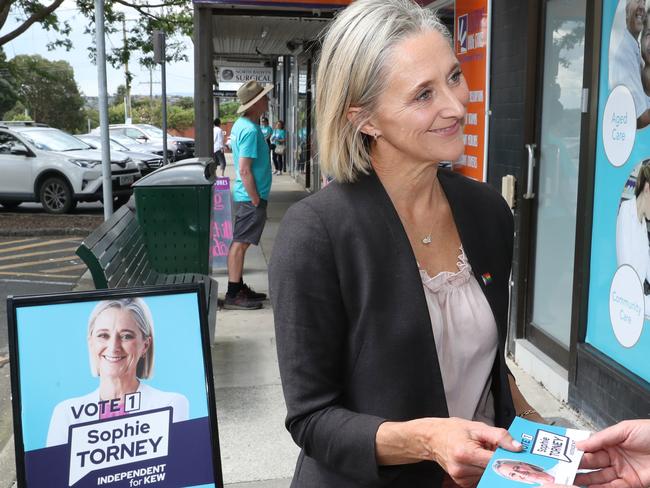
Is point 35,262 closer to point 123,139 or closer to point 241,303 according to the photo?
point 241,303

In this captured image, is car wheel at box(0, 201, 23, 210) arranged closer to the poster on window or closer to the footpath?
the footpath

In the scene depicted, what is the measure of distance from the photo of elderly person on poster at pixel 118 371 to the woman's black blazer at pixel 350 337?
1143 millimetres

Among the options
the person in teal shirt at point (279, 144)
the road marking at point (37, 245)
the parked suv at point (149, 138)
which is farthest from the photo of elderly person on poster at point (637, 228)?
the parked suv at point (149, 138)

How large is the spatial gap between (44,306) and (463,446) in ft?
5.67

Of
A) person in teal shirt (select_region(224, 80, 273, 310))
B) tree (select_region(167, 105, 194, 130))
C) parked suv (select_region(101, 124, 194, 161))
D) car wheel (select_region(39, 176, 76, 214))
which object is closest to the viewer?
person in teal shirt (select_region(224, 80, 273, 310))

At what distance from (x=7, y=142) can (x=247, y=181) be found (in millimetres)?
9946

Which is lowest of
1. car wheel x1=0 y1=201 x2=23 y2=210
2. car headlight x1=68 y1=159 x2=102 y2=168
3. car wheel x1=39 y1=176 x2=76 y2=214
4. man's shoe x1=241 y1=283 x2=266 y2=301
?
man's shoe x1=241 y1=283 x2=266 y2=301

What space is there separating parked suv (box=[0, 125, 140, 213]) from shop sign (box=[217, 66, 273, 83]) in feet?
27.5

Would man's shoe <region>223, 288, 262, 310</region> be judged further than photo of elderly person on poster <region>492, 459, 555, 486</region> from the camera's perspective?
Yes

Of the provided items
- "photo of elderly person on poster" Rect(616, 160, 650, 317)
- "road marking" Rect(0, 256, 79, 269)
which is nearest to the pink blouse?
"photo of elderly person on poster" Rect(616, 160, 650, 317)

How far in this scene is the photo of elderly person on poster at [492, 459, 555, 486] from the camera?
1.28m

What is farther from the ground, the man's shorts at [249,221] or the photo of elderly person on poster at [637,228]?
the photo of elderly person on poster at [637,228]

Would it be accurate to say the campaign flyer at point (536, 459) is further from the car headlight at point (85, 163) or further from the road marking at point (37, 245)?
the car headlight at point (85, 163)

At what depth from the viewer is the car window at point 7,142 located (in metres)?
14.9
